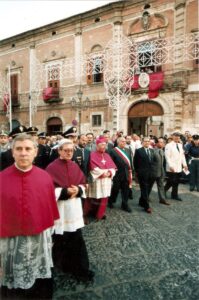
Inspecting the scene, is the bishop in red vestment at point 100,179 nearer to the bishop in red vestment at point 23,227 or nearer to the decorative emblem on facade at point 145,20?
the bishop in red vestment at point 23,227

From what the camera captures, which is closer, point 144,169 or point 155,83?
point 144,169

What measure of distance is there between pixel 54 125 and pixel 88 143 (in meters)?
13.4

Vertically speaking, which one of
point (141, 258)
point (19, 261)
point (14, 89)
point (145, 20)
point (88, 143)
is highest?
point (145, 20)

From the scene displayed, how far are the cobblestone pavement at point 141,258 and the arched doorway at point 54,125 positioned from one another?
15583 millimetres

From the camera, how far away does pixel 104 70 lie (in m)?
14.1

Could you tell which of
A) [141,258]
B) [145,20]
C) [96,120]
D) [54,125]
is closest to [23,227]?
[141,258]

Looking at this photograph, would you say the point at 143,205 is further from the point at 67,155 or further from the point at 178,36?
the point at 178,36

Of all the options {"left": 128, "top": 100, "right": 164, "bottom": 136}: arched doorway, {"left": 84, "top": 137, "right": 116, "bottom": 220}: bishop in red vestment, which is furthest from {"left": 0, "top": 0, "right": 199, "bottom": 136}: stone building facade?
{"left": 84, "top": 137, "right": 116, "bottom": 220}: bishop in red vestment

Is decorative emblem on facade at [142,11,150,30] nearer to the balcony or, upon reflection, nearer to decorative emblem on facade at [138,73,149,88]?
decorative emblem on facade at [138,73,149,88]

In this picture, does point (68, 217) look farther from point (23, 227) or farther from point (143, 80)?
point (143, 80)

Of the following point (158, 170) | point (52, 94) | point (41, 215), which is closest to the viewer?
point (41, 215)

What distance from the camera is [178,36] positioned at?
50.4 feet

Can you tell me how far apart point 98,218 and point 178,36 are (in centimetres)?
1265

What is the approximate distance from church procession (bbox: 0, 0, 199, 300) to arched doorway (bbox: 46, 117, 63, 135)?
9 cm
